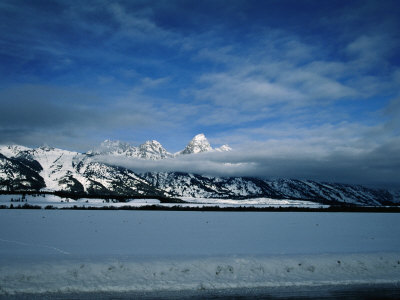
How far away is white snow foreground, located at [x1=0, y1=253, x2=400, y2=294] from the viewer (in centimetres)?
1315

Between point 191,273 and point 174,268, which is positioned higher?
point 174,268

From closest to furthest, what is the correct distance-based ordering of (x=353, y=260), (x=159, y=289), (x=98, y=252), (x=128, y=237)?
1. (x=159, y=289)
2. (x=353, y=260)
3. (x=98, y=252)
4. (x=128, y=237)

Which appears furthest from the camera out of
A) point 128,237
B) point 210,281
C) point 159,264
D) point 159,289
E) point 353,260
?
point 128,237

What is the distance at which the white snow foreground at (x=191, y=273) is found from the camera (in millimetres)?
13146

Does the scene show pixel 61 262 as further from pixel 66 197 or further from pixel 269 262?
pixel 66 197

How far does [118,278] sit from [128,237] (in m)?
13.9

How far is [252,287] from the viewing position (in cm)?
1327

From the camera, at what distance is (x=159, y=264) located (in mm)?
15773

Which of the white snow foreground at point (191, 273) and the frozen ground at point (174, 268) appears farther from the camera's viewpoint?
the frozen ground at point (174, 268)

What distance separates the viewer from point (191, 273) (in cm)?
1494

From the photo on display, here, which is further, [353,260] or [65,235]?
[65,235]

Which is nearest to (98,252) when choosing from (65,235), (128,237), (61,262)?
(61,262)

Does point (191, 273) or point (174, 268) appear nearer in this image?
point (191, 273)

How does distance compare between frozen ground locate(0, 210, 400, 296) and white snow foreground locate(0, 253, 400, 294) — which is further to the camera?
frozen ground locate(0, 210, 400, 296)
